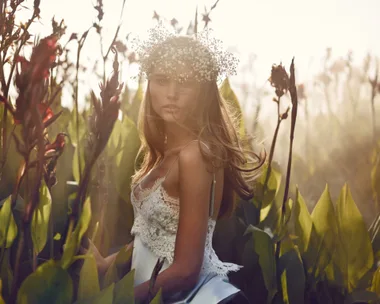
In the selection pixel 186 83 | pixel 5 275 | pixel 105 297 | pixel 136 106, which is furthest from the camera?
pixel 136 106

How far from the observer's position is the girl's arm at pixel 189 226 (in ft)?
3.38

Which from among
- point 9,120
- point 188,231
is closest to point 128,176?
point 9,120

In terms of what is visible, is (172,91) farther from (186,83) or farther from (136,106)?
(136,106)

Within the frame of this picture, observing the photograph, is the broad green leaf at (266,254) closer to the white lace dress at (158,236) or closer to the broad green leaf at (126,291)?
the white lace dress at (158,236)

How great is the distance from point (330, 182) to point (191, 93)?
939mm

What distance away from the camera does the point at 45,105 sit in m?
0.52

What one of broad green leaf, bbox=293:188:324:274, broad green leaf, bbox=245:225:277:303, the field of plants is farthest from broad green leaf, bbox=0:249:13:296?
broad green leaf, bbox=293:188:324:274

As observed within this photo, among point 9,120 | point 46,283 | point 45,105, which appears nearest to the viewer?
point 45,105

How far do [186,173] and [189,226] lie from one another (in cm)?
10

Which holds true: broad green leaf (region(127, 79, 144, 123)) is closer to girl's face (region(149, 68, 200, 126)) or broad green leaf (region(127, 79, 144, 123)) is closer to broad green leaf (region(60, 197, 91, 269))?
girl's face (region(149, 68, 200, 126))

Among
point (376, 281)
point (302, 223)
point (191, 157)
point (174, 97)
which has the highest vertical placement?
point (174, 97)

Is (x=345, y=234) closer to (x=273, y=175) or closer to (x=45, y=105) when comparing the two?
(x=273, y=175)

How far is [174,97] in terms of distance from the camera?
3.68 feet

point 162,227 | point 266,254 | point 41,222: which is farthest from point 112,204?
point 41,222
